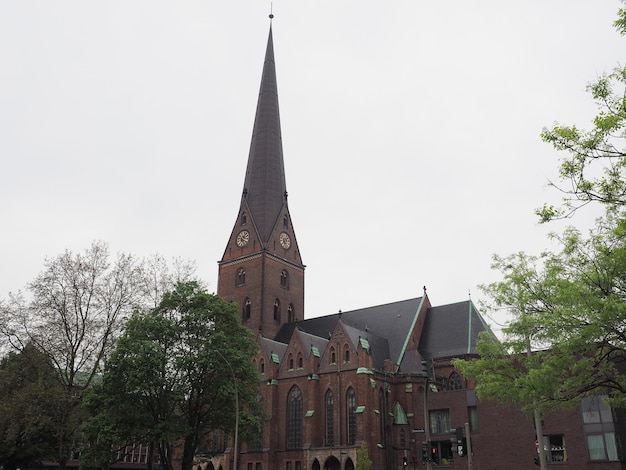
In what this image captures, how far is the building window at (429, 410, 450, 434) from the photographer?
45656 mm

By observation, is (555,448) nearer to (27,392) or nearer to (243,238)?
(27,392)

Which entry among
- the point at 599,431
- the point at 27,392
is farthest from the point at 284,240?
the point at 599,431

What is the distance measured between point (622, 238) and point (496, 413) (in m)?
26.9

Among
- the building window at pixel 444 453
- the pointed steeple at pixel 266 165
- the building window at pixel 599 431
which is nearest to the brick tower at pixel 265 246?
the pointed steeple at pixel 266 165

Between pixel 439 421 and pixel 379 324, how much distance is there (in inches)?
667

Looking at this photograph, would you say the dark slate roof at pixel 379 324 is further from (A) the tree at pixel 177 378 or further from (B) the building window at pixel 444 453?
(A) the tree at pixel 177 378

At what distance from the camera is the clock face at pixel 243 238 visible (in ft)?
227

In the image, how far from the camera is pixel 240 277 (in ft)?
224

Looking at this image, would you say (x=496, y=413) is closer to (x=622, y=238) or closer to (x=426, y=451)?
(x=426, y=451)

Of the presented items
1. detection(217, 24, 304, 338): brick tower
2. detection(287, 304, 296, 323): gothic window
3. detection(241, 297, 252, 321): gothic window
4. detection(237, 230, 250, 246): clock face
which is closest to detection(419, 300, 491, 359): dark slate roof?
detection(287, 304, 296, 323): gothic window

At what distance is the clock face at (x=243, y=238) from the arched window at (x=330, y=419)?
22.9 meters

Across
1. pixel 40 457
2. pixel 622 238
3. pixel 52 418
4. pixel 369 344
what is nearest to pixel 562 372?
pixel 622 238

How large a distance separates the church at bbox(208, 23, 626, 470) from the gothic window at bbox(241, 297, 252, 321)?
123 millimetres

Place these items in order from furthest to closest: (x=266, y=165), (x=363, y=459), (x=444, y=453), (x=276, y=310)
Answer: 1. (x=266, y=165)
2. (x=276, y=310)
3. (x=444, y=453)
4. (x=363, y=459)
